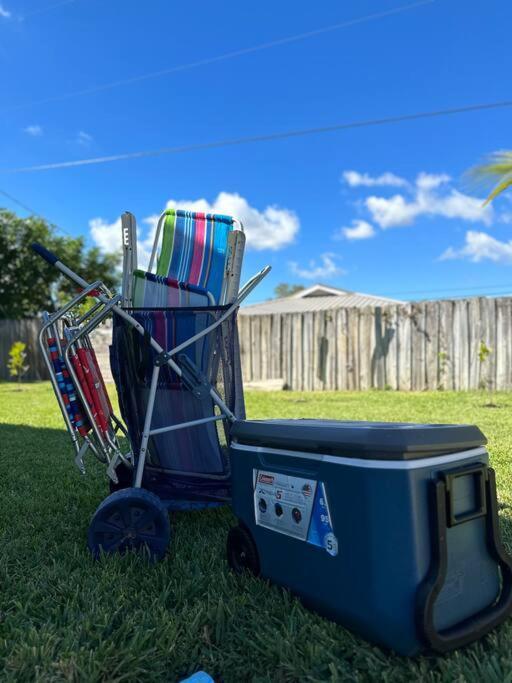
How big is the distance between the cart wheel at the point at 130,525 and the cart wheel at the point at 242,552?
0.25 meters

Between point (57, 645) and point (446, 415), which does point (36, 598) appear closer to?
point (57, 645)

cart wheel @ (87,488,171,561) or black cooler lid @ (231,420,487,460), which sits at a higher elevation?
black cooler lid @ (231,420,487,460)

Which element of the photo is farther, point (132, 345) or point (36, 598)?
point (132, 345)

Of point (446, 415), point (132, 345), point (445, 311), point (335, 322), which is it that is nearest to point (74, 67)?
Result: point (335, 322)

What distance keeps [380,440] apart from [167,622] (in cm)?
79

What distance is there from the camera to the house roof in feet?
64.5

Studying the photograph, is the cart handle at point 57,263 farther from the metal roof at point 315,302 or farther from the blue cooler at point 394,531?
the metal roof at point 315,302

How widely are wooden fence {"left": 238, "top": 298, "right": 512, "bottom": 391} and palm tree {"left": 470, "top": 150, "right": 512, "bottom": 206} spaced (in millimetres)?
2934

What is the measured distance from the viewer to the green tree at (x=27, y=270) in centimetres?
1627

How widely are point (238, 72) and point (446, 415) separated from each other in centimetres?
1187

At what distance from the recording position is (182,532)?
2164 mm

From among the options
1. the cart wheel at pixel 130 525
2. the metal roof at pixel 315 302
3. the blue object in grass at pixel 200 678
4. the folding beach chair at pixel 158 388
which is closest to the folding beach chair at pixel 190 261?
the folding beach chair at pixel 158 388

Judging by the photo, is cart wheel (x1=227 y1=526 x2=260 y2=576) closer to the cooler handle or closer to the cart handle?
the cooler handle

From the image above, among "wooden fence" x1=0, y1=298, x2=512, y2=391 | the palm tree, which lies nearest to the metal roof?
"wooden fence" x1=0, y1=298, x2=512, y2=391
